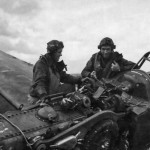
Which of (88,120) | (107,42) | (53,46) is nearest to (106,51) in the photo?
(107,42)

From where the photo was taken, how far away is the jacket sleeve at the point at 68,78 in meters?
8.66

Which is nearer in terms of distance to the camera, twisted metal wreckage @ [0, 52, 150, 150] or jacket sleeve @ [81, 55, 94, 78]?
twisted metal wreckage @ [0, 52, 150, 150]

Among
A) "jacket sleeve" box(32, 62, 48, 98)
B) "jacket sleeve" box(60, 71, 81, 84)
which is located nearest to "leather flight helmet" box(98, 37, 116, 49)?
"jacket sleeve" box(60, 71, 81, 84)

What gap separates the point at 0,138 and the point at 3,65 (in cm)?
1657

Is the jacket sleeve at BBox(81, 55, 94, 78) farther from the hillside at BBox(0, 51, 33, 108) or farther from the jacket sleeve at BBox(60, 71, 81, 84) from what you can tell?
the hillside at BBox(0, 51, 33, 108)

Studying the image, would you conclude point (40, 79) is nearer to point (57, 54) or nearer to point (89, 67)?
point (57, 54)

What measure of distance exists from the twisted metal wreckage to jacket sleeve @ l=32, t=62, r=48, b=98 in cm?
125

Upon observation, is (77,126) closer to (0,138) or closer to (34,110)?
(34,110)

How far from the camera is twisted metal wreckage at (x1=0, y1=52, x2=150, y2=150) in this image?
5145mm

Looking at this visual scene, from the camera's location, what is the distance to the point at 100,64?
9492 mm

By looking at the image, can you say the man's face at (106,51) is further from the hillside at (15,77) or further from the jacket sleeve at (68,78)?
the hillside at (15,77)

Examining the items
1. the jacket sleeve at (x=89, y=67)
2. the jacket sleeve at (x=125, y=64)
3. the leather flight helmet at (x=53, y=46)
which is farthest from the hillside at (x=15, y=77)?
the jacket sleeve at (x=125, y=64)

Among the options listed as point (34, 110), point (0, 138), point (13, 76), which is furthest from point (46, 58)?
point (13, 76)

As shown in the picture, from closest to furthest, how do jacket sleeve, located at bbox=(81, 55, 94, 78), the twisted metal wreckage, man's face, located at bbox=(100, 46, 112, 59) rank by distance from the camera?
1. the twisted metal wreckage
2. man's face, located at bbox=(100, 46, 112, 59)
3. jacket sleeve, located at bbox=(81, 55, 94, 78)
